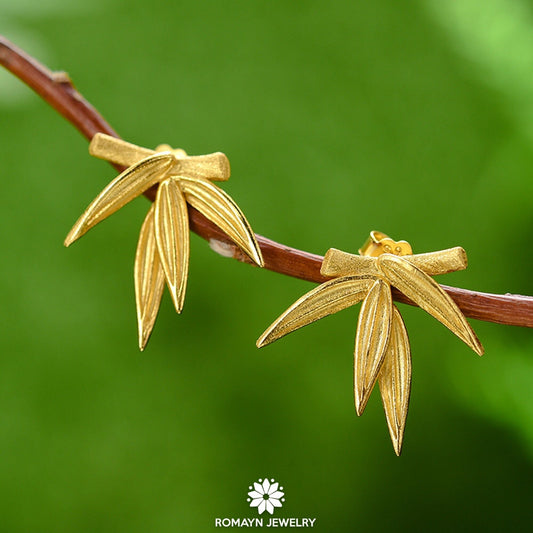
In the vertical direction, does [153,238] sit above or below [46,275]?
below

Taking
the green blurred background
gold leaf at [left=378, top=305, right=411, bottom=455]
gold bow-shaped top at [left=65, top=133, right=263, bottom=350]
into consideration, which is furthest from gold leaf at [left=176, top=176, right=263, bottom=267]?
the green blurred background

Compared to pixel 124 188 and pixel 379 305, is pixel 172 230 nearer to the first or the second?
pixel 124 188

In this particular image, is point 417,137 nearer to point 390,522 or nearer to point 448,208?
point 448,208

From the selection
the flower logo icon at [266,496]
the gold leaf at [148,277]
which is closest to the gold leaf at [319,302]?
the gold leaf at [148,277]

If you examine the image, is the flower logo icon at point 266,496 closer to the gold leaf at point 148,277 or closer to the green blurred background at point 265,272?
the green blurred background at point 265,272

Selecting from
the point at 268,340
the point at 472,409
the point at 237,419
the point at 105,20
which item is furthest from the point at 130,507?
the point at 105,20

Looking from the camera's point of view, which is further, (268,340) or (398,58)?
(398,58)

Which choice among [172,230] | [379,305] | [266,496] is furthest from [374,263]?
[266,496]

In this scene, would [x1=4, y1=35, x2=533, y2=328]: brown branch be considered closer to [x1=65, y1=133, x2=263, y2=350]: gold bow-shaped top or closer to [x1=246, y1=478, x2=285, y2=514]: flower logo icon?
[x1=65, y1=133, x2=263, y2=350]: gold bow-shaped top
